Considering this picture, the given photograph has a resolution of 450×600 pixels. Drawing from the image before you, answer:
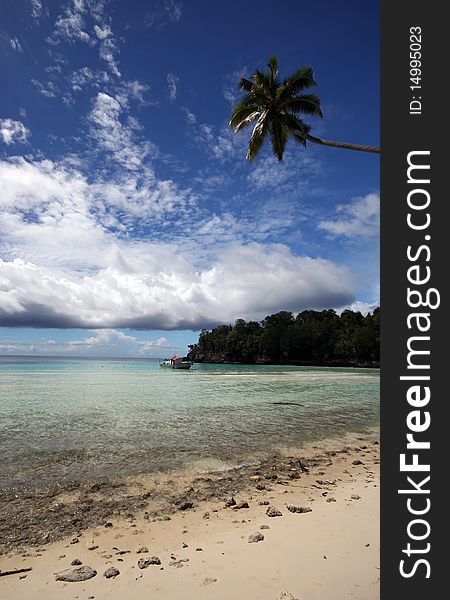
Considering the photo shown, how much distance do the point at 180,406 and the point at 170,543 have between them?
18.3 metres

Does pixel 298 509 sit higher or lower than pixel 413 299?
lower

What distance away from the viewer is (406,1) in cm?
284

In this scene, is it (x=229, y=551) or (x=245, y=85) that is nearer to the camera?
(x=229, y=551)

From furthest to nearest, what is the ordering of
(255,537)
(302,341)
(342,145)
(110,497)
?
(302,341), (342,145), (110,497), (255,537)

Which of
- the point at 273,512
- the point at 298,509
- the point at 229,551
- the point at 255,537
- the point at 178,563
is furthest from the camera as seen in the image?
the point at 298,509

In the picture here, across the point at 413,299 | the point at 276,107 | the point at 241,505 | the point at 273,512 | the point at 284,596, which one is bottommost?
the point at 241,505

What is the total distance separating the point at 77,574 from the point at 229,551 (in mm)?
2010

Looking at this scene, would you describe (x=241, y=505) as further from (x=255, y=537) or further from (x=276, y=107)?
(x=276, y=107)

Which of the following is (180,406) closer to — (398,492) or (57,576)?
(57,576)

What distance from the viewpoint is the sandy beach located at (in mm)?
3953

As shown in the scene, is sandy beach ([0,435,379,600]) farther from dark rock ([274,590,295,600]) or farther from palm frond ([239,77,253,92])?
palm frond ([239,77,253,92])

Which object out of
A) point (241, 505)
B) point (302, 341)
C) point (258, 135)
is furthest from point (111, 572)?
point (302, 341)

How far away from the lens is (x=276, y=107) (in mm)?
16219

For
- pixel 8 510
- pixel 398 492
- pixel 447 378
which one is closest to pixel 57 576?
pixel 8 510
